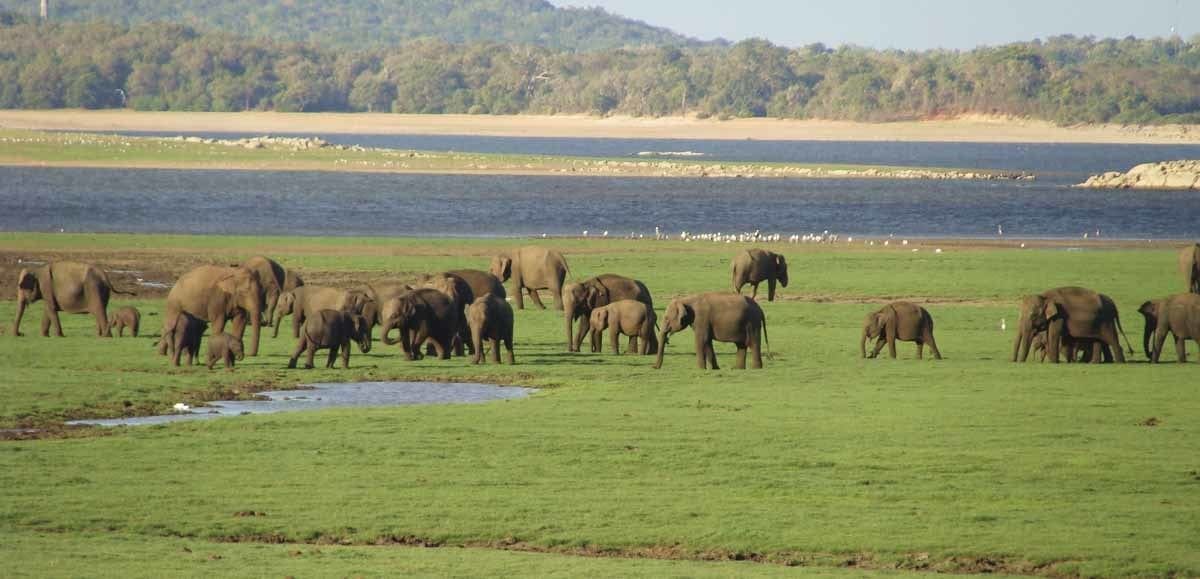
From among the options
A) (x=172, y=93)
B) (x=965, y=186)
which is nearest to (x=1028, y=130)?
(x=172, y=93)

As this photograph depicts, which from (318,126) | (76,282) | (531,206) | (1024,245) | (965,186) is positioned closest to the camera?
(76,282)

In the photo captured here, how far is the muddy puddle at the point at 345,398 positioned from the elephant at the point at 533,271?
31.2 ft

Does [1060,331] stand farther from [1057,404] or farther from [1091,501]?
[1091,501]

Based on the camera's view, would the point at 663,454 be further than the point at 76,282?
No

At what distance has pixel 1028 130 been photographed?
191m

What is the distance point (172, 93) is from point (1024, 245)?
153339mm

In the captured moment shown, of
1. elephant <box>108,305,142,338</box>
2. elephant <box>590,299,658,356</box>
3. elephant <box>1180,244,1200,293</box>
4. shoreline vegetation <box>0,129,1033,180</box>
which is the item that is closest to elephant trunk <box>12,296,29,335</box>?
elephant <box>108,305,142,338</box>

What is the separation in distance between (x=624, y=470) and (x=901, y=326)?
953cm

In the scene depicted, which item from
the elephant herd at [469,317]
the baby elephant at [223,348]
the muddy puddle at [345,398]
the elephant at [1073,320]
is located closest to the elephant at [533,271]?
the elephant herd at [469,317]

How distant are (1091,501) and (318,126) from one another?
160m

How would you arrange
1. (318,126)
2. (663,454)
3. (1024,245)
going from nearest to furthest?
1. (663,454)
2. (1024,245)
3. (318,126)

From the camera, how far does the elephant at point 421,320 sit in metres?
24.8

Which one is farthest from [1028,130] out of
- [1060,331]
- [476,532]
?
[476,532]

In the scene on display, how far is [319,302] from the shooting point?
26.3 meters
